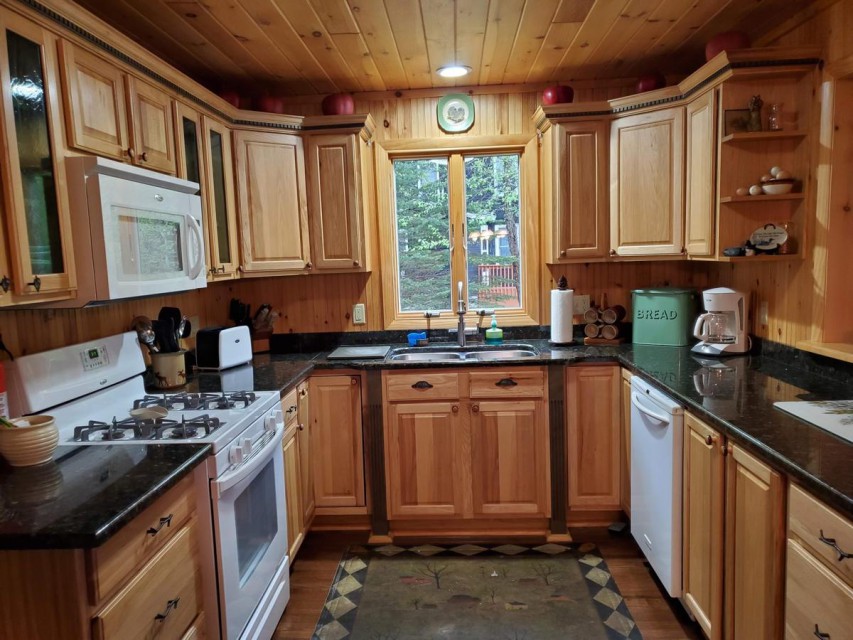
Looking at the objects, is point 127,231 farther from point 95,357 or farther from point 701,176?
point 701,176

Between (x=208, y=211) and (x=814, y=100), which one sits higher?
(x=814, y=100)

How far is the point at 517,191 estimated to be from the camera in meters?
3.40

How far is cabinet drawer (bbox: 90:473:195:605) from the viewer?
1188 millimetres

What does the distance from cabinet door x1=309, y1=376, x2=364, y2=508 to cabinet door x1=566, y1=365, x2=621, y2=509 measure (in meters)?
1.07

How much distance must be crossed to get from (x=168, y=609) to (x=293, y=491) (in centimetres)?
112

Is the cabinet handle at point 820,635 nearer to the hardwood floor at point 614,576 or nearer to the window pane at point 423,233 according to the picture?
the hardwood floor at point 614,576

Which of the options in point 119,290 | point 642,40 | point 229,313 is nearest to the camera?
point 119,290

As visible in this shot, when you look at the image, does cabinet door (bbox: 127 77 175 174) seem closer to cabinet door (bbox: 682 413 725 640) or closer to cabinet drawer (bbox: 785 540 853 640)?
cabinet door (bbox: 682 413 725 640)

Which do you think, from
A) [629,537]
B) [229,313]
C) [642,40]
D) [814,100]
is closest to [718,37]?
[642,40]

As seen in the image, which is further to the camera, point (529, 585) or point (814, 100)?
point (529, 585)

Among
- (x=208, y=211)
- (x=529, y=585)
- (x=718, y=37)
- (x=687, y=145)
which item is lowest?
(x=529, y=585)

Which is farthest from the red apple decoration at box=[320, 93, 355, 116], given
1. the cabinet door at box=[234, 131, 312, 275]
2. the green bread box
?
the green bread box

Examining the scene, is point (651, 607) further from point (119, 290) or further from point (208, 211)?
point (208, 211)

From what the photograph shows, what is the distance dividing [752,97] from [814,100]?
0.73 feet
